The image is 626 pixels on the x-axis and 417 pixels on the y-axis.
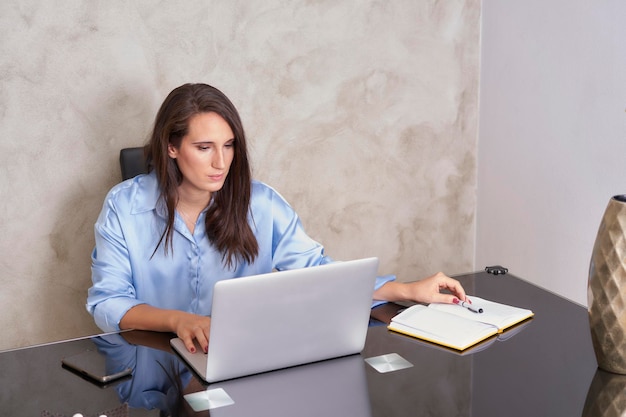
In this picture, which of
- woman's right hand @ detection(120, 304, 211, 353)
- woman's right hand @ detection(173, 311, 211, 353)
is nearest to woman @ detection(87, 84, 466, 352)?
woman's right hand @ detection(120, 304, 211, 353)

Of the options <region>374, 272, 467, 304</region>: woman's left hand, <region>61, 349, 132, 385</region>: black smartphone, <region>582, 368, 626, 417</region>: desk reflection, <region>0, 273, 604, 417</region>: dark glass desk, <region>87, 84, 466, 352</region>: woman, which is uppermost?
<region>87, 84, 466, 352</region>: woman

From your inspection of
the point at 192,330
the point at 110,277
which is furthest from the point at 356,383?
the point at 110,277

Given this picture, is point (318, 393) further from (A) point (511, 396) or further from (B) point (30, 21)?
(B) point (30, 21)

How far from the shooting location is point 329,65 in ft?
10.6

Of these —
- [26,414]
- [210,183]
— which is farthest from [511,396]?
[210,183]

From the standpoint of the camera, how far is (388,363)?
1.60 m

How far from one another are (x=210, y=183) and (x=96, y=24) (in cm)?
97

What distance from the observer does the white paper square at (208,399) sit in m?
1.39

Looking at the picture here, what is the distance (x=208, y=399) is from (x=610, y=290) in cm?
81

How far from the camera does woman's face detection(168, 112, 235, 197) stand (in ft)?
7.07

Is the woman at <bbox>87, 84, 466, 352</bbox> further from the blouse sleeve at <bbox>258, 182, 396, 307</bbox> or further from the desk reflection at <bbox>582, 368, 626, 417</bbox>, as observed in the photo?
the desk reflection at <bbox>582, 368, 626, 417</bbox>

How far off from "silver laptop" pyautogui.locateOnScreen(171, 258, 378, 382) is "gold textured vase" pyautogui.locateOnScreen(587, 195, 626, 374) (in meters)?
0.45

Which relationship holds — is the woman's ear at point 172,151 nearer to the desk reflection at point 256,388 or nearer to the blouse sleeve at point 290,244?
the blouse sleeve at point 290,244

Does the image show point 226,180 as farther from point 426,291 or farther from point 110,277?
point 426,291
